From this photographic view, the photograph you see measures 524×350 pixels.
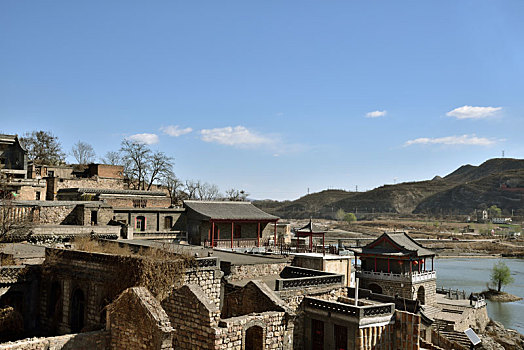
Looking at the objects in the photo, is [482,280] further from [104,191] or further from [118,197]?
[104,191]

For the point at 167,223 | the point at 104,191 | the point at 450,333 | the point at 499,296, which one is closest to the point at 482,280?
the point at 499,296

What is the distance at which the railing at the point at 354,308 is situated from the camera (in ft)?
53.5

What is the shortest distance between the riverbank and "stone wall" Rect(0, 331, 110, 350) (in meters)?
49.6

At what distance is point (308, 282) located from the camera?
18.7 m

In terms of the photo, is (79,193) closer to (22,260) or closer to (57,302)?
(22,260)

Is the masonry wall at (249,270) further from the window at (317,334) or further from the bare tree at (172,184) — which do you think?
the bare tree at (172,184)

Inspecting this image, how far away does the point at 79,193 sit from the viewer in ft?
128

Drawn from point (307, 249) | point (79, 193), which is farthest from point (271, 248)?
point (79, 193)

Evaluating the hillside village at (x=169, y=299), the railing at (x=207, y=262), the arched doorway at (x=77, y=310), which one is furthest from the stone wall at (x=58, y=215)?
the railing at (x=207, y=262)

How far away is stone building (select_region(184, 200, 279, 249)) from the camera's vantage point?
35.8 metres

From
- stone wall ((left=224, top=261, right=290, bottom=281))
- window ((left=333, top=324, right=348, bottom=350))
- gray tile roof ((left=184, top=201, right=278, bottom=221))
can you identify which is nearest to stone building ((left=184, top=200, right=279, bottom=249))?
gray tile roof ((left=184, top=201, right=278, bottom=221))

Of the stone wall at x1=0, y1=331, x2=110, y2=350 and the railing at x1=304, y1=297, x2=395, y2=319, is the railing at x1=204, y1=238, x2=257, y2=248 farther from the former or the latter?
the stone wall at x1=0, y1=331, x2=110, y2=350

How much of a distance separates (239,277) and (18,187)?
29758 millimetres

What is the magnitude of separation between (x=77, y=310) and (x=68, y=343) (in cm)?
579
